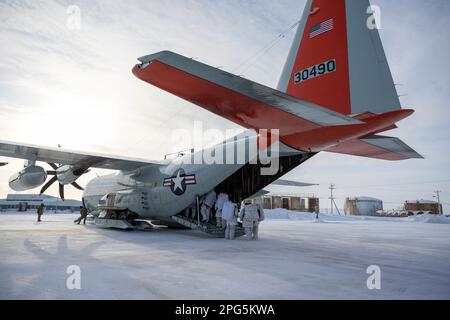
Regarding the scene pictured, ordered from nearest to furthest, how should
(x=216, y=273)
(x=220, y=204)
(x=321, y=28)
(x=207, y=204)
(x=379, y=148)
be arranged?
1. (x=216, y=273)
2. (x=321, y=28)
3. (x=379, y=148)
4. (x=220, y=204)
5. (x=207, y=204)

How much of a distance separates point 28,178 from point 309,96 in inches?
449

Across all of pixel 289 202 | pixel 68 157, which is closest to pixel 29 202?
pixel 289 202

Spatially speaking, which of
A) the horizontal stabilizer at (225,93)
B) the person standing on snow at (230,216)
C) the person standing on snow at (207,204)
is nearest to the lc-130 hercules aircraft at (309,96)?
the horizontal stabilizer at (225,93)

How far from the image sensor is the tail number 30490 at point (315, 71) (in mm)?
7125

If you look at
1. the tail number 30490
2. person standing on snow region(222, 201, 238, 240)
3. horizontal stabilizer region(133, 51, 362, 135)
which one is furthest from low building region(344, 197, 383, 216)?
horizontal stabilizer region(133, 51, 362, 135)

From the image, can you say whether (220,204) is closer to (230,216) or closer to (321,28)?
(230,216)

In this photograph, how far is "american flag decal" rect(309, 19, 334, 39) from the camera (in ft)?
23.9

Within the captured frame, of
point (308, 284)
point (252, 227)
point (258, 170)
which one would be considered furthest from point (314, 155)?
point (308, 284)

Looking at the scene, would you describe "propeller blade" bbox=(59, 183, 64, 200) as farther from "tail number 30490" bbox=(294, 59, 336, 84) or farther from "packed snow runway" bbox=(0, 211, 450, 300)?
"tail number 30490" bbox=(294, 59, 336, 84)

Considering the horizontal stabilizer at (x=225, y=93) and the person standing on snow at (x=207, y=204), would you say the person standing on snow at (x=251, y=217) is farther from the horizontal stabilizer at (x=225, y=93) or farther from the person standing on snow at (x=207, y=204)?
the horizontal stabilizer at (x=225, y=93)

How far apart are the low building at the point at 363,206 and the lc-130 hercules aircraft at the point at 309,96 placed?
48002 mm

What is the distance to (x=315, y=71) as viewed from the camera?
295 inches

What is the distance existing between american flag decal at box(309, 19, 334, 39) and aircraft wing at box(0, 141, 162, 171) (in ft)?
28.6

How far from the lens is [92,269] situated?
5.32m
